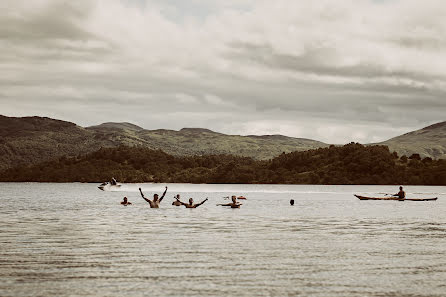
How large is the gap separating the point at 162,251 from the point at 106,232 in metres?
15.6

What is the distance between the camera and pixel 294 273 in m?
31.4

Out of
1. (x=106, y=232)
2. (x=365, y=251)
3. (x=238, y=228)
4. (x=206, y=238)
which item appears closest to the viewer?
(x=365, y=251)

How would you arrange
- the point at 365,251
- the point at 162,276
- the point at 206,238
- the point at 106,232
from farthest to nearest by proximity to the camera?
the point at 106,232 → the point at 206,238 → the point at 365,251 → the point at 162,276

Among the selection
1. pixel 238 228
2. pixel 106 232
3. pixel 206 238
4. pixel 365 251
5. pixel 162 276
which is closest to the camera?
pixel 162 276

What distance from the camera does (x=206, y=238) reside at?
48750mm

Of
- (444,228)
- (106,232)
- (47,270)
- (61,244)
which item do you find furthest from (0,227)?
(444,228)

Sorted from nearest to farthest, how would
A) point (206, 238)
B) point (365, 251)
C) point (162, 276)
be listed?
point (162, 276) < point (365, 251) < point (206, 238)

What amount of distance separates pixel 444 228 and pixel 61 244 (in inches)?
1555

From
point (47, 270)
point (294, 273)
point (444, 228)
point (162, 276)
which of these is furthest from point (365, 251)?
point (444, 228)

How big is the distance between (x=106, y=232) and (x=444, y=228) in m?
34.5

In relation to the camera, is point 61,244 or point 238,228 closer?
point 61,244

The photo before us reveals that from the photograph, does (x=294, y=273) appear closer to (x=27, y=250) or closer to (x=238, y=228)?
(x=27, y=250)

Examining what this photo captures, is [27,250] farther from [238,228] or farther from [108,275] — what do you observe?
[238,228]

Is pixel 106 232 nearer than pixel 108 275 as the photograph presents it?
No
